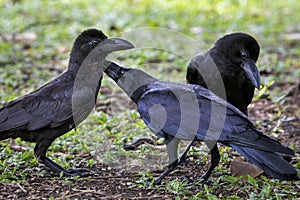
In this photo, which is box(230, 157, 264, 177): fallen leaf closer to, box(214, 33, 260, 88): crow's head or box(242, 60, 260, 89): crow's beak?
box(242, 60, 260, 89): crow's beak

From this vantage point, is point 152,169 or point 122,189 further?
point 152,169

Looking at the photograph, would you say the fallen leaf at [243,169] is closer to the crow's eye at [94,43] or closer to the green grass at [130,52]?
the green grass at [130,52]

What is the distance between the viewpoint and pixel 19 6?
12.5 meters

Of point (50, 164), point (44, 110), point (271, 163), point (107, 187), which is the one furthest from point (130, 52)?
point (271, 163)

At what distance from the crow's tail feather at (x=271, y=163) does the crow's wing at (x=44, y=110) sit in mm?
1635

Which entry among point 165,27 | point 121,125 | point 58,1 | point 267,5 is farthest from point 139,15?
point 121,125

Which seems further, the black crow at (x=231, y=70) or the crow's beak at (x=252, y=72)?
the black crow at (x=231, y=70)

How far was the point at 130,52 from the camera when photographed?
9.74 meters

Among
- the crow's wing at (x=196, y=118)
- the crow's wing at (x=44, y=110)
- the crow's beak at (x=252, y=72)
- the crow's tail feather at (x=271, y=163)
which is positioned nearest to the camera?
the crow's tail feather at (x=271, y=163)

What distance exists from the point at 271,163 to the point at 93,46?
2.20 m

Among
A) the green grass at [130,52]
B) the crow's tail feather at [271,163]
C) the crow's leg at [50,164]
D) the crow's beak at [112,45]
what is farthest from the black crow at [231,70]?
the crow's leg at [50,164]

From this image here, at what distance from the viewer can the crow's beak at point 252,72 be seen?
593 centimetres

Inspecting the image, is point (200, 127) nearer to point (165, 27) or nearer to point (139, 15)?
point (165, 27)

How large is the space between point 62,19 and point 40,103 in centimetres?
655
